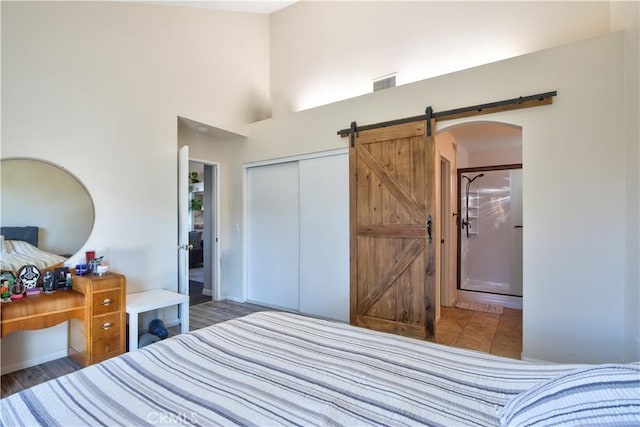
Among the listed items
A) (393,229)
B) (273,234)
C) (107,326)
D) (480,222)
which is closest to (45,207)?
(107,326)

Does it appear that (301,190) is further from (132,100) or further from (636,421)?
(636,421)

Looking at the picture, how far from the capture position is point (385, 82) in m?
3.57

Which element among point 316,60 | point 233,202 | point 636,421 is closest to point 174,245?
point 233,202

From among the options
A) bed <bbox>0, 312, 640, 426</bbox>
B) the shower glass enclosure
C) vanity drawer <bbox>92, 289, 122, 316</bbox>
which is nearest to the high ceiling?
the shower glass enclosure

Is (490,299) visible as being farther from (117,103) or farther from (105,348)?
(117,103)

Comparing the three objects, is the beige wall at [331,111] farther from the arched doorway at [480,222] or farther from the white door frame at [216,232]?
the arched doorway at [480,222]

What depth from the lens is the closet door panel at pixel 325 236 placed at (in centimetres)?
346

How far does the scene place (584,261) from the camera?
2281 mm

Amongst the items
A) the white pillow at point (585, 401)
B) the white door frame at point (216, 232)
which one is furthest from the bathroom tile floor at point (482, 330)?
the white door frame at point (216, 232)

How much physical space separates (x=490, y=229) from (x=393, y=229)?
3.09m

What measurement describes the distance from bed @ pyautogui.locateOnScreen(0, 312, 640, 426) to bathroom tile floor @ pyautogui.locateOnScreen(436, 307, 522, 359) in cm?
185

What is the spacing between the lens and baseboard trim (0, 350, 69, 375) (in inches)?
93.2

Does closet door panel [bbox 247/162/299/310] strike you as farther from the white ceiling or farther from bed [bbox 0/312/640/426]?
bed [bbox 0/312/640/426]

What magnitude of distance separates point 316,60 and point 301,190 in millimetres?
1896
